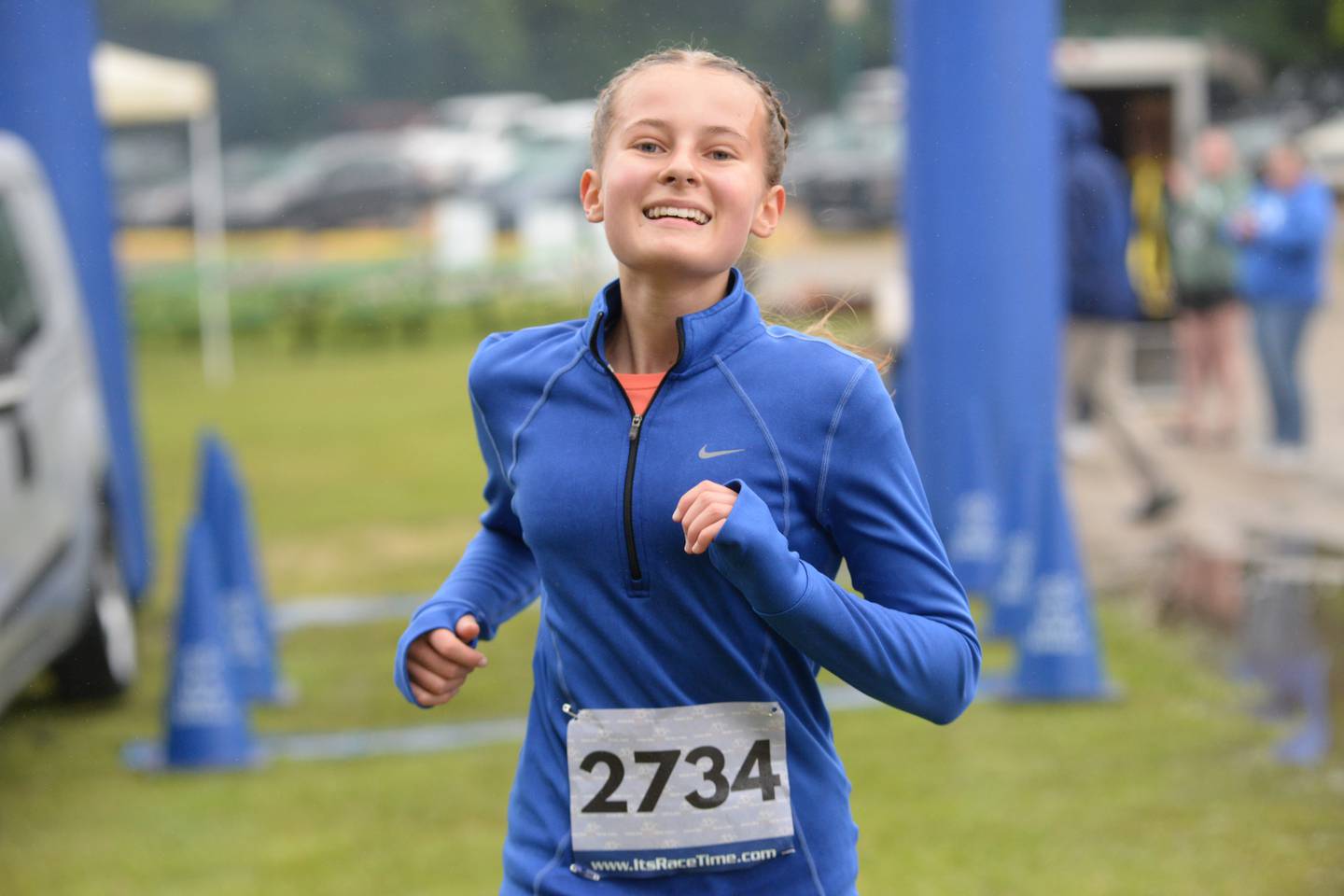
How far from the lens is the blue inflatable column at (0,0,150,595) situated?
832 cm

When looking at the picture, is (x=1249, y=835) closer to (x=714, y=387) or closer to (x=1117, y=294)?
(x=714, y=387)

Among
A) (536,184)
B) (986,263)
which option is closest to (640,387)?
(986,263)

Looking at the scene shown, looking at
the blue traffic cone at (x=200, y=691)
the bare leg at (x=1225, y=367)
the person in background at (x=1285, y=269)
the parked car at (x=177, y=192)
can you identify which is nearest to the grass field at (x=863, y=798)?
the blue traffic cone at (x=200, y=691)

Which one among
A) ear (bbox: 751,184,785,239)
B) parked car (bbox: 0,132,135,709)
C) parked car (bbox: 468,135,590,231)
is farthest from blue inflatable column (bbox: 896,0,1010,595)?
parked car (bbox: 468,135,590,231)

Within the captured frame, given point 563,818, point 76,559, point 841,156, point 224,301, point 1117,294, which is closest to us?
point 563,818

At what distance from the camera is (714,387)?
214 cm

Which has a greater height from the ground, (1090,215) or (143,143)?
(1090,215)

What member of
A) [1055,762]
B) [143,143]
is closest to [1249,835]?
[1055,762]

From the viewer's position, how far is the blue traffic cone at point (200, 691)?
6020mm

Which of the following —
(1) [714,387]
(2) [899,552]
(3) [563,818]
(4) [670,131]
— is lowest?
(3) [563,818]

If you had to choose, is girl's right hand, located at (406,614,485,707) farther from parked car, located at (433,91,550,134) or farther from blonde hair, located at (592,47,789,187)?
parked car, located at (433,91,550,134)

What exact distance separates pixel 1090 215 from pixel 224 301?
1645 centimetres

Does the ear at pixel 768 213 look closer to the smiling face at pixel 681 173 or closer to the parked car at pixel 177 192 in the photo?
the smiling face at pixel 681 173

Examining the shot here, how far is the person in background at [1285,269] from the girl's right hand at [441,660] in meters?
10.0
